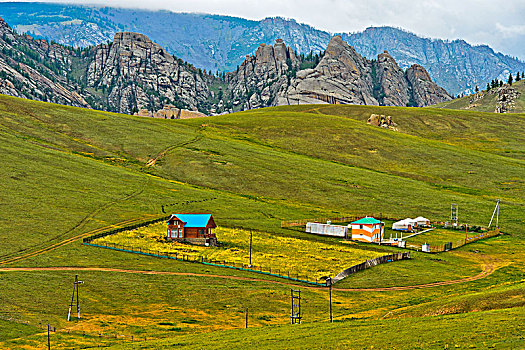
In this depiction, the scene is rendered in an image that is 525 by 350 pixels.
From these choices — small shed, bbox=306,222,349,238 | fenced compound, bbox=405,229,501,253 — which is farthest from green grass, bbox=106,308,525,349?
small shed, bbox=306,222,349,238

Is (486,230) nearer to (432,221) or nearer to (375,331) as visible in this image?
(432,221)

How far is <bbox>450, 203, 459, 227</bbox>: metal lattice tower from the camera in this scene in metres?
124

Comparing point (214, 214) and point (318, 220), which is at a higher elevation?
point (214, 214)

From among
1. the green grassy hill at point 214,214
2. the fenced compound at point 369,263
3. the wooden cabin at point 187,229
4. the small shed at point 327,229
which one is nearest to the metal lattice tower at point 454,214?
the green grassy hill at point 214,214

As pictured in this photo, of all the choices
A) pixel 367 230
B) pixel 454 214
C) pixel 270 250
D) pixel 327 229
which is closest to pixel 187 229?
pixel 270 250

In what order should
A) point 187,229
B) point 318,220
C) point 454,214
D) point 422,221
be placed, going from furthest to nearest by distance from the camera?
1. point 454,214
2. point 422,221
3. point 318,220
4. point 187,229

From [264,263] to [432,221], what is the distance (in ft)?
181

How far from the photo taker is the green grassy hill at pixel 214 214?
58.7 m

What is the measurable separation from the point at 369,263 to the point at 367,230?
21.8 metres

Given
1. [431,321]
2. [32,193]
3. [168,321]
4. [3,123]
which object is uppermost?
[3,123]

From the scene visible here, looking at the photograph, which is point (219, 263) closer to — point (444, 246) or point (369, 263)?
point (369, 263)

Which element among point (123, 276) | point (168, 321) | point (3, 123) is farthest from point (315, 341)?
point (3, 123)

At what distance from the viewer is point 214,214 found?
391 ft

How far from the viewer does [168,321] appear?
61812mm
